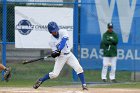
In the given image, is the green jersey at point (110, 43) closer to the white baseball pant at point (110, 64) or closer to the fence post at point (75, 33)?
the white baseball pant at point (110, 64)

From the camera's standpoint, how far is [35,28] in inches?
663

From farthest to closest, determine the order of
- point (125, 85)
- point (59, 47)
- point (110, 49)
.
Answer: point (110, 49), point (125, 85), point (59, 47)

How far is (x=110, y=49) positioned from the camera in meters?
16.1

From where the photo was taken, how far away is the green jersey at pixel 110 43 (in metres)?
16.1

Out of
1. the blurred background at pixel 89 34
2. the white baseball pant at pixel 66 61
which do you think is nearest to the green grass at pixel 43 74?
the blurred background at pixel 89 34

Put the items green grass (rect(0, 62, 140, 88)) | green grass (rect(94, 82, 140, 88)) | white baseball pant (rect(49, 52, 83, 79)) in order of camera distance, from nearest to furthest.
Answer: white baseball pant (rect(49, 52, 83, 79)) < green grass (rect(94, 82, 140, 88)) < green grass (rect(0, 62, 140, 88))

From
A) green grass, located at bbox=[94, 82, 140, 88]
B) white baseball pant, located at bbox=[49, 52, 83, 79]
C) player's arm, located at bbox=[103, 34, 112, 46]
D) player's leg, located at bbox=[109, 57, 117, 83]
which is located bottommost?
green grass, located at bbox=[94, 82, 140, 88]

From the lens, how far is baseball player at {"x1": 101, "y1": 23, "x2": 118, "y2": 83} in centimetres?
1614

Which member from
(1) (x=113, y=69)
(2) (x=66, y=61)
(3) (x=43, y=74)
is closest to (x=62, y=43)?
(2) (x=66, y=61)

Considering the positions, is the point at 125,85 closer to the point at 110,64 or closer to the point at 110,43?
the point at 110,64

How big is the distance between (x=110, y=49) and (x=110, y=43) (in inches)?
7.9

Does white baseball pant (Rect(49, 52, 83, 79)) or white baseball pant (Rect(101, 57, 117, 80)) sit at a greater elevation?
white baseball pant (Rect(49, 52, 83, 79))

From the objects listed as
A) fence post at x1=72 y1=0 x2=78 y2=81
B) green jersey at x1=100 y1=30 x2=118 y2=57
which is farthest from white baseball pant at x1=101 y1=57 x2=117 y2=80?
fence post at x1=72 y1=0 x2=78 y2=81

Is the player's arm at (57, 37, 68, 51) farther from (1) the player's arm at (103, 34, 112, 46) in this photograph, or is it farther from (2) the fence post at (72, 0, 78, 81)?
(2) the fence post at (72, 0, 78, 81)
